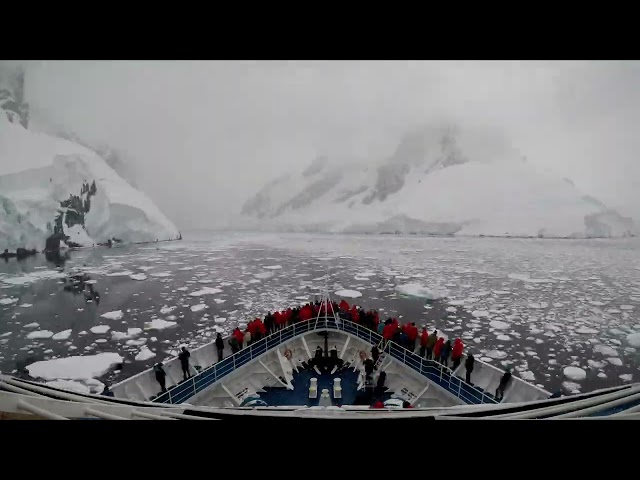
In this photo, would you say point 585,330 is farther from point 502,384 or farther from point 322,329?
point 322,329

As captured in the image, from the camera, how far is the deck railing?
3684 millimetres

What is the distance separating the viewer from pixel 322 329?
5477 millimetres

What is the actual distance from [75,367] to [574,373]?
37.2 feet

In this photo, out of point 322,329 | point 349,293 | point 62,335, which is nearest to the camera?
point 322,329

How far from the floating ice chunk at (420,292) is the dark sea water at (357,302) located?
0.15ft

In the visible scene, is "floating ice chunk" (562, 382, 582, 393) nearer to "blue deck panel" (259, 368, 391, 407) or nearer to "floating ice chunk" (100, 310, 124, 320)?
"blue deck panel" (259, 368, 391, 407)

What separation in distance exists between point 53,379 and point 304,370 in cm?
597

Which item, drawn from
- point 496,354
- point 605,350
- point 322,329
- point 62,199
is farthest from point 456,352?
point 62,199

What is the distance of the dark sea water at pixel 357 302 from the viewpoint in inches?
311

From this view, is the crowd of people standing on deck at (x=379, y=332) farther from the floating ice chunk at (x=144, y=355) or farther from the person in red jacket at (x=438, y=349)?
the floating ice chunk at (x=144, y=355)

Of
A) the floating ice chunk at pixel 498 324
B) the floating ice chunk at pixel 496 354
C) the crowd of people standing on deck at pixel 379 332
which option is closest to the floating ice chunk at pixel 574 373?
the floating ice chunk at pixel 496 354

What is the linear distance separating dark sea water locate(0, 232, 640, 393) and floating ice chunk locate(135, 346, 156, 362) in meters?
0.05
